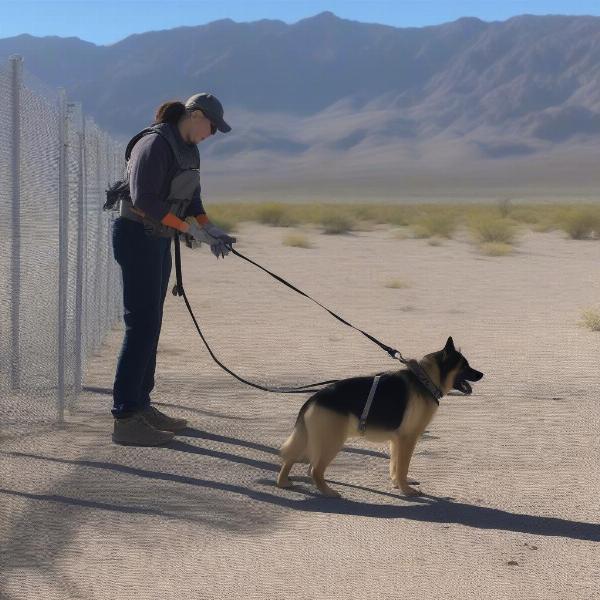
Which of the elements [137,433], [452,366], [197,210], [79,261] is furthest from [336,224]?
[452,366]

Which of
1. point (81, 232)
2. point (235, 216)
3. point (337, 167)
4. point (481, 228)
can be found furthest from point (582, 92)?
point (81, 232)

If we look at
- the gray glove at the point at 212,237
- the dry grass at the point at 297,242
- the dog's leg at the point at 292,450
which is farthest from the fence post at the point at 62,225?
the dry grass at the point at 297,242

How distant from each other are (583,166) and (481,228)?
114 m

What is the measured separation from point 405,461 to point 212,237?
176 centimetres

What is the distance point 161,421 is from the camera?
794 cm

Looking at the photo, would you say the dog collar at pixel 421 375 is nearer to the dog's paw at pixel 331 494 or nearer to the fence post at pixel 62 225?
the dog's paw at pixel 331 494

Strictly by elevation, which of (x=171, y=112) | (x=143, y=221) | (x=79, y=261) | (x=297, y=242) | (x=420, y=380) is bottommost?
(x=297, y=242)

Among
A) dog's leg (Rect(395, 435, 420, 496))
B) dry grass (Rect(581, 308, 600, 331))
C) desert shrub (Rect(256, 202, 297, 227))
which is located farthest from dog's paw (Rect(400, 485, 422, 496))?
desert shrub (Rect(256, 202, 297, 227))

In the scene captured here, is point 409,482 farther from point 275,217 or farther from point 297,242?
point 275,217

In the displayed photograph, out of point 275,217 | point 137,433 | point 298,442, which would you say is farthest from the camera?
point 275,217

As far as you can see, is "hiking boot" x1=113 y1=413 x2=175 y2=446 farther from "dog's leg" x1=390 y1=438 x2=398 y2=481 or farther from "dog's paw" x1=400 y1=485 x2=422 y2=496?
"dog's paw" x1=400 y1=485 x2=422 y2=496

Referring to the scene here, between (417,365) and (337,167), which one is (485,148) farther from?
(417,365)

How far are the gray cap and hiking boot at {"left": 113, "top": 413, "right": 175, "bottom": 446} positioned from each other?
1.79 meters

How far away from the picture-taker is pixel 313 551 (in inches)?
218
